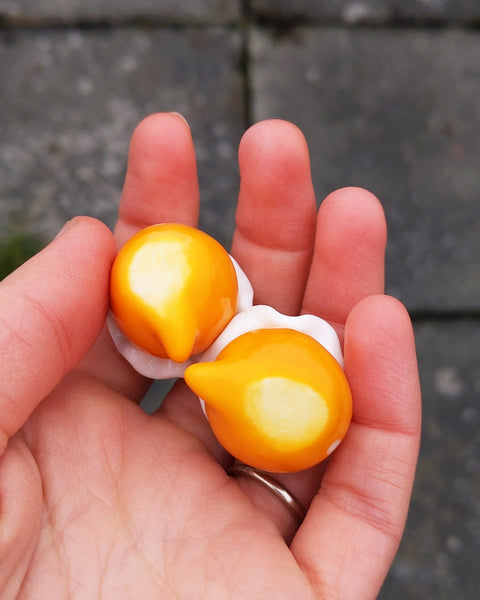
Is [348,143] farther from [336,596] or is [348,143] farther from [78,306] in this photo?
[336,596]

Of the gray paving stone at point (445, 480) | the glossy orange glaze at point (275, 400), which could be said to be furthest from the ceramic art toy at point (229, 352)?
the gray paving stone at point (445, 480)

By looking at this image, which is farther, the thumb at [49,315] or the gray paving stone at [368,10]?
the gray paving stone at [368,10]

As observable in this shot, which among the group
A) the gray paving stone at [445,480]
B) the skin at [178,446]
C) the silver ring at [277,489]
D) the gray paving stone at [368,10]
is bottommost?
the gray paving stone at [445,480]

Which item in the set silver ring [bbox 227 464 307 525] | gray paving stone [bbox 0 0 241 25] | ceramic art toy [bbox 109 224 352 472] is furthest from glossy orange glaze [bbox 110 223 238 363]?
gray paving stone [bbox 0 0 241 25]

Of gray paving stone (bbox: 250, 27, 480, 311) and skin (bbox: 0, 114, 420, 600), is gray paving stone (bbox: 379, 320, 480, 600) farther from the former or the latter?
skin (bbox: 0, 114, 420, 600)

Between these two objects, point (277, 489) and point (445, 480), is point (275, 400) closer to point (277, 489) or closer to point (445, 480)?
point (277, 489)

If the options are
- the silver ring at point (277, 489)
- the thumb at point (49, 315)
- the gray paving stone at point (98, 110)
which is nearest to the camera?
the thumb at point (49, 315)

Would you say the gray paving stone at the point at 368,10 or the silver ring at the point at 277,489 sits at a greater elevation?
the gray paving stone at the point at 368,10

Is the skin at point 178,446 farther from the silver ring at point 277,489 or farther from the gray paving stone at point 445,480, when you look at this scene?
the gray paving stone at point 445,480
